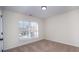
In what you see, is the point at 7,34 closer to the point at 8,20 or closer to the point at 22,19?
the point at 8,20

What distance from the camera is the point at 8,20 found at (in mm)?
1304

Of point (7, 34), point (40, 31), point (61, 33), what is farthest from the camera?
point (61, 33)

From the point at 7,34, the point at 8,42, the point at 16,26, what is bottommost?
the point at 8,42

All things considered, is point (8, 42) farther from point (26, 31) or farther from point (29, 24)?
point (29, 24)

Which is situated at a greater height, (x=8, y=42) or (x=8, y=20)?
(x=8, y=20)

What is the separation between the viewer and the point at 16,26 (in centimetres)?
137
